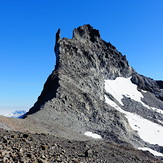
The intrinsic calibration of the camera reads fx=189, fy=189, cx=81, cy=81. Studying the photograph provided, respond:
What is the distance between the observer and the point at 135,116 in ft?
227

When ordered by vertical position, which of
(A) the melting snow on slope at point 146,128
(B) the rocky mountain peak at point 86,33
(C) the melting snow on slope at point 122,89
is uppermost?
(B) the rocky mountain peak at point 86,33

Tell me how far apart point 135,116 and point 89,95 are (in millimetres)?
21827

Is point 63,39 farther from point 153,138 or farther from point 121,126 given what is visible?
point 153,138

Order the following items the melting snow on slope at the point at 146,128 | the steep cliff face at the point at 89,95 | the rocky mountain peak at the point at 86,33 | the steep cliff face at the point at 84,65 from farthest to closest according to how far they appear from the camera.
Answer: the rocky mountain peak at the point at 86,33
the melting snow on slope at the point at 146,128
the steep cliff face at the point at 84,65
the steep cliff face at the point at 89,95

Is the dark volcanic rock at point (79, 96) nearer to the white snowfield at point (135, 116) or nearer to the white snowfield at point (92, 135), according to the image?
the white snowfield at point (92, 135)

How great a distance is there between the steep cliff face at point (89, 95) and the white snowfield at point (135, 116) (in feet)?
2.27

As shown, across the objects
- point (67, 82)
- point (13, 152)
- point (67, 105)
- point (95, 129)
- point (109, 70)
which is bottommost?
point (13, 152)

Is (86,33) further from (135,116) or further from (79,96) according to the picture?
(135,116)

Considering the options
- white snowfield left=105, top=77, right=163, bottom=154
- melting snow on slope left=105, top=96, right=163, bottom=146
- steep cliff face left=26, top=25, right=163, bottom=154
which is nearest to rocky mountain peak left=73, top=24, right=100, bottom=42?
steep cliff face left=26, top=25, right=163, bottom=154

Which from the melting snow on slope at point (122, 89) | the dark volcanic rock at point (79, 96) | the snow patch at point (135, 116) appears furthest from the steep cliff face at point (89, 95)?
the snow patch at point (135, 116)

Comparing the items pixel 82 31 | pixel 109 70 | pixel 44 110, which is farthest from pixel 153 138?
pixel 82 31

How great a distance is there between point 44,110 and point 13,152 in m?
30.3

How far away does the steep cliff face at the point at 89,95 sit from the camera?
45.9m

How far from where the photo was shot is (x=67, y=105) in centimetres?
4978
